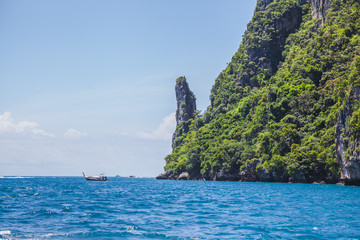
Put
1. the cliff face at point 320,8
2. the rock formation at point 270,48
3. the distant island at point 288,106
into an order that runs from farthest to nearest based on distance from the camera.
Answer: the rock formation at point 270,48 → the cliff face at point 320,8 → the distant island at point 288,106

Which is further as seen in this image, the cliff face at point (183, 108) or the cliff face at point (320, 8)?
the cliff face at point (183, 108)

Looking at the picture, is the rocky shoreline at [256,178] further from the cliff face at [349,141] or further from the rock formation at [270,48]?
the rock formation at [270,48]

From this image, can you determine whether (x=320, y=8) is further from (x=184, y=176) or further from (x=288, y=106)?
(x=184, y=176)

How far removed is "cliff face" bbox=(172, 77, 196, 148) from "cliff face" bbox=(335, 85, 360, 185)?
117 m

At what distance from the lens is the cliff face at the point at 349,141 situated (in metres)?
50.4

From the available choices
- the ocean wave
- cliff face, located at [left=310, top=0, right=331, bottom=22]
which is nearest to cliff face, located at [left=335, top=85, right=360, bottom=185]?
the ocean wave

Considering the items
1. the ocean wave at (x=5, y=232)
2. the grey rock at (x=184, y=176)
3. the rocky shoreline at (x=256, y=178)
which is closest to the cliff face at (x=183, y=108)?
the rocky shoreline at (x=256, y=178)

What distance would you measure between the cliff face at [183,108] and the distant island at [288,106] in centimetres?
1472

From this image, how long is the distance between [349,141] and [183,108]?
12897cm

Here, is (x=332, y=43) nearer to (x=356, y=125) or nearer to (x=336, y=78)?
(x=336, y=78)

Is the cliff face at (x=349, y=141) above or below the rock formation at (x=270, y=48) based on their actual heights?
below

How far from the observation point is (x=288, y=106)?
85.7m

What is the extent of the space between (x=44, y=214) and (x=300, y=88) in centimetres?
7678

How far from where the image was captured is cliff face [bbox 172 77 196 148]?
565 feet
